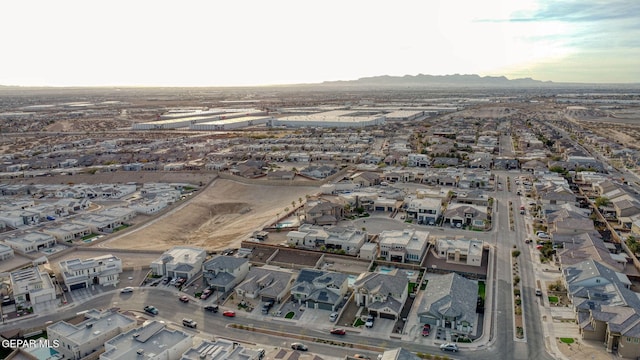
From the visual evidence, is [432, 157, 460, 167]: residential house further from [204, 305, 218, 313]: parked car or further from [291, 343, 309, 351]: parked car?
[291, 343, 309, 351]: parked car

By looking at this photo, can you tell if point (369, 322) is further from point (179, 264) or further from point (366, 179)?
point (366, 179)

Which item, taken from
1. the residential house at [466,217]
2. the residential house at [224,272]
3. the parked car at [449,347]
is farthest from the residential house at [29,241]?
the residential house at [466,217]

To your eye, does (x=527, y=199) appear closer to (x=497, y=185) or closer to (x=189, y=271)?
(x=497, y=185)

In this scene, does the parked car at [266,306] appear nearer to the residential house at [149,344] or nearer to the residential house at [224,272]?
the residential house at [224,272]

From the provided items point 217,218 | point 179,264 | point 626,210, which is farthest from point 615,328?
point 217,218

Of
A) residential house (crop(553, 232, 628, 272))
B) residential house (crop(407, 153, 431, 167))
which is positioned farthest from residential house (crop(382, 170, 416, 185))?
residential house (crop(553, 232, 628, 272))

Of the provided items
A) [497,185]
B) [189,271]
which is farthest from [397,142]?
[189,271]
